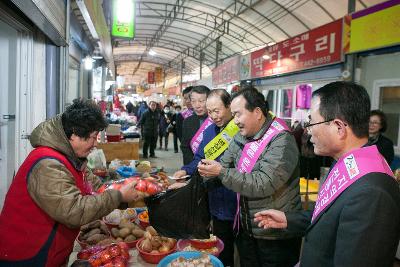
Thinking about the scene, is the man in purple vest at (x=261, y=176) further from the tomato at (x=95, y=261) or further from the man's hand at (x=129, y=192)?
the tomato at (x=95, y=261)

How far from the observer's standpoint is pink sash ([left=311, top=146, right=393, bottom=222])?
1.24 m

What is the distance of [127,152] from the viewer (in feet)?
23.0

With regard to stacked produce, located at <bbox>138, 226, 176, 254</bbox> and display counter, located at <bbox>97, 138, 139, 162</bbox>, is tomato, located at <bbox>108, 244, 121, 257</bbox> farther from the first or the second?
display counter, located at <bbox>97, 138, 139, 162</bbox>

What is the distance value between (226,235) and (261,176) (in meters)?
1.06

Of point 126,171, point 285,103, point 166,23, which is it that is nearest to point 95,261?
point 126,171

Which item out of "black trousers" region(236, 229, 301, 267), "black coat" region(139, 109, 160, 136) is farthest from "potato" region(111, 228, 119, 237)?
"black coat" region(139, 109, 160, 136)

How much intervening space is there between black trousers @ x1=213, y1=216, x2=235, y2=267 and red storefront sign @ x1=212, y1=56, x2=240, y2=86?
10.9 meters

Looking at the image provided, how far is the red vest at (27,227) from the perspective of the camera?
1.81 metres

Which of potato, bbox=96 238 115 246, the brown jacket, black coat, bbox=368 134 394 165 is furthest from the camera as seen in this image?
black coat, bbox=368 134 394 165

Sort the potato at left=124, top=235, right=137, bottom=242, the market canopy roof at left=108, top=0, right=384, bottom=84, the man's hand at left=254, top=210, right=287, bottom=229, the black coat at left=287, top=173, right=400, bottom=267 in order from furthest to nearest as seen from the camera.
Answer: the market canopy roof at left=108, top=0, right=384, bottom=84 → the potato at left=124, top=235, right=137, bottom=242 → the man's hand at left=254, top=210, right=287, bottom=229 → the black coat at left=287, top=173, right=400, bottom=267

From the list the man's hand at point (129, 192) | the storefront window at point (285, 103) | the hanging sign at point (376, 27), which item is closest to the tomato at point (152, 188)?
the man's hand at point (129, 192)

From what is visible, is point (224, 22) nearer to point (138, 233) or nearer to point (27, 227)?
point (138, 233)

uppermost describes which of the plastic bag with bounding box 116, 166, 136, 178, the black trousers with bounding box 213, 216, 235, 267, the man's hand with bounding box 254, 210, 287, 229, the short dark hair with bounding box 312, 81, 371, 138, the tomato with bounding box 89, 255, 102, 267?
the short dark hair with bounding box 312, 81, 371, 138

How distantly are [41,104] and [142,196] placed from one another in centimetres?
214
